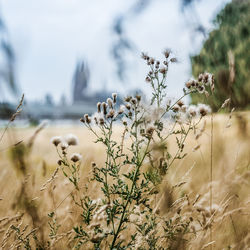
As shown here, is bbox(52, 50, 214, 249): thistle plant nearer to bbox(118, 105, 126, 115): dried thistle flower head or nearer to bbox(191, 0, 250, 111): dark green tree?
bbox(118, 105, 126, 115): dried thistle flower head

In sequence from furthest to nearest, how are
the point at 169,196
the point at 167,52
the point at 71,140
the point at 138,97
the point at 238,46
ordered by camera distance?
the point at 238,46 → the point at 167,52 → the point at 138,97 → the point at 71,140 → the point at 169,196

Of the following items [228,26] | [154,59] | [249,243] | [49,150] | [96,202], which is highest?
[228,26]

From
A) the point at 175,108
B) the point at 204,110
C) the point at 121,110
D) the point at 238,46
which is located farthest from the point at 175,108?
the point at 238,46

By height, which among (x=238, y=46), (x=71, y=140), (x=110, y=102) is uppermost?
(x=238, y=46)

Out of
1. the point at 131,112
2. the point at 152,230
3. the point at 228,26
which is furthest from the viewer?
the point at 228,26

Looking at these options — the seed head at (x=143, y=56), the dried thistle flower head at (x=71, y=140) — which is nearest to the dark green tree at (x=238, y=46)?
the seed head at (x=143, y=56)

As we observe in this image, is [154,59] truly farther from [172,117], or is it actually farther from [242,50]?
[242,50]

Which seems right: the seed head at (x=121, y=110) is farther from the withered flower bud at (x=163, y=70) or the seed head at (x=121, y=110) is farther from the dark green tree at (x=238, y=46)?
the dark green tree at (x=238, y=46)

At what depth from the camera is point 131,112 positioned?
1.25 m

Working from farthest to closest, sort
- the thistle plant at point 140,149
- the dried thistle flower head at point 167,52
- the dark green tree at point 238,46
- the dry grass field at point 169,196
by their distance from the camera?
the dark green tree at point 238,46 < the dried thistle flower head at point 167,52 < the thistle plant at point 140,149 < the dry grass field at point 169,196

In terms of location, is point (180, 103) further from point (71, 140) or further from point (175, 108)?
point (71, 140)

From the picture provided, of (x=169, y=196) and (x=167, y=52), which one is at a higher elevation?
(x=167, y=52)

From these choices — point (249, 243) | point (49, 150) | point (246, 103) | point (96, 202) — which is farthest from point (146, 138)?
point (246, 103)

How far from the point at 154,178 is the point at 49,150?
199 centimetres
